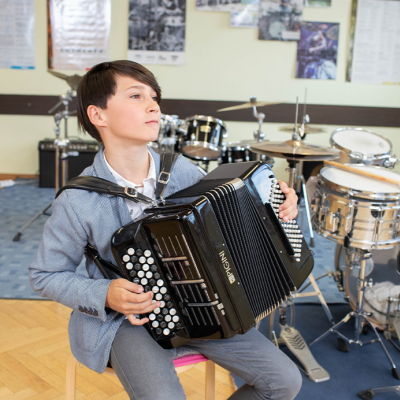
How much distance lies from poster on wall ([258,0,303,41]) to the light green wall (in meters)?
0.08

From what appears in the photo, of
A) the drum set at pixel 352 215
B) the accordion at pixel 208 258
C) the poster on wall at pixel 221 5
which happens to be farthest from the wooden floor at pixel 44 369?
the poster on wall at pixel 221 5

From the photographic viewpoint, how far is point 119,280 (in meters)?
1.12

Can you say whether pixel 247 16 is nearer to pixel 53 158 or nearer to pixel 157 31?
pixel 157 31

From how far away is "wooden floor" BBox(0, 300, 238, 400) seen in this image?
167 centimetres

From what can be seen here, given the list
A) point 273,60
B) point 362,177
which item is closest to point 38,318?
point 362,177

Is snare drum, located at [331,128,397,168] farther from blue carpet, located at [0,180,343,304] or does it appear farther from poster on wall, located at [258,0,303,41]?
poster on wall, located at [258,0,303,41]

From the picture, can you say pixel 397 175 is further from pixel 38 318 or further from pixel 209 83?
pixel 209 83

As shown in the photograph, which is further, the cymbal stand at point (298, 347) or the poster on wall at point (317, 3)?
the poster on wall at point (317, 3)

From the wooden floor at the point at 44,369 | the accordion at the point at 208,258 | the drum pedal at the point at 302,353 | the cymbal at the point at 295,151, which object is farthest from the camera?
the cymbal at the point at 295,151

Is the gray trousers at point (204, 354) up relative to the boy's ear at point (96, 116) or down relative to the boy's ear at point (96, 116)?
down

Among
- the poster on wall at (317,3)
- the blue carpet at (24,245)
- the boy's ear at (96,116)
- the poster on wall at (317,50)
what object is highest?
the poster on wall at (317,3)

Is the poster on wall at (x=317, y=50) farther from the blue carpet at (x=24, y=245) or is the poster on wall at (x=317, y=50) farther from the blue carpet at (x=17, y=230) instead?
the blue carpet at (x=17, y=230)

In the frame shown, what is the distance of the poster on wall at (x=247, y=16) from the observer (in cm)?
456

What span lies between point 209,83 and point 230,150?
4.26 feet
